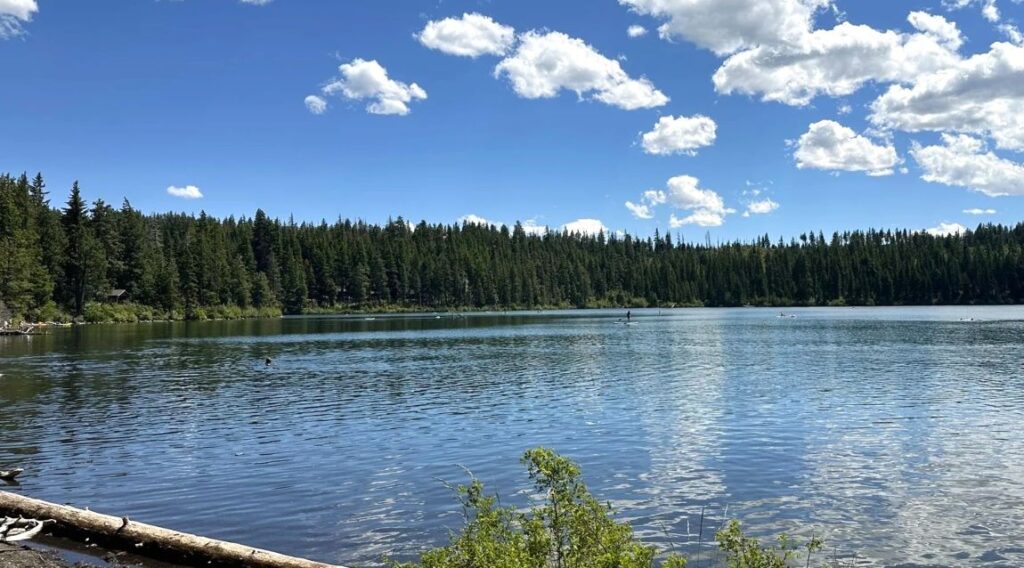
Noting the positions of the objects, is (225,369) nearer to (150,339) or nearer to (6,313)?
(150,339)

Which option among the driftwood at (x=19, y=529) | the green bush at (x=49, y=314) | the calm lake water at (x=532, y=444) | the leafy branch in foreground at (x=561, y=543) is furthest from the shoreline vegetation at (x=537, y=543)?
the green bush at (x=49, y=314)

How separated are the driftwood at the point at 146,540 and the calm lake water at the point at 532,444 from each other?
2.21 meters

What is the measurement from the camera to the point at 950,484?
19375 millimetres

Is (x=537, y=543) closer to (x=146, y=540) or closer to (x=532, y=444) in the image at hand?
(x=146, y=540)

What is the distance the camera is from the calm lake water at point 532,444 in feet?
53.9

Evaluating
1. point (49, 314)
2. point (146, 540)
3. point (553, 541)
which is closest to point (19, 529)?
point (146, 540)

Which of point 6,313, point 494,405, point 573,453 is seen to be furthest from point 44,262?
point 573,453

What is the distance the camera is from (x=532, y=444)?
25547 mm

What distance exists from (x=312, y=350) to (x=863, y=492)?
59846mm

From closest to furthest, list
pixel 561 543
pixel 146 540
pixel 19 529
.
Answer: pixel 561 543
pixel 146 540
pixel 19 529

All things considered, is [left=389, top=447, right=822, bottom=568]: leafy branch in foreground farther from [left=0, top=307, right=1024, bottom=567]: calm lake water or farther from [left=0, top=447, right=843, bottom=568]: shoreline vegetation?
[left=0, top=307, right=1024, bottom=567]: calm lake water

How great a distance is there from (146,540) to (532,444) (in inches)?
559

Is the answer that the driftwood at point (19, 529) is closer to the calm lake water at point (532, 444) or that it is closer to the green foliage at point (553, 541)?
the calm lake water at point (532, 444)

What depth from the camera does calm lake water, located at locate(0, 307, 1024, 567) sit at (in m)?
16.4
